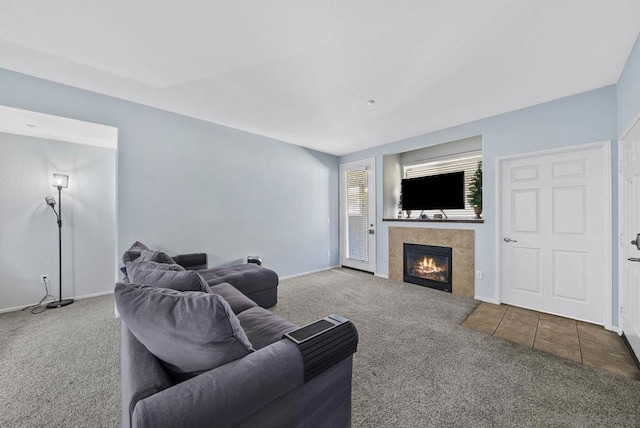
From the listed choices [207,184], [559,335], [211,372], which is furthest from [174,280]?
[559,335]

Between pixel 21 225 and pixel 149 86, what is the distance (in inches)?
101

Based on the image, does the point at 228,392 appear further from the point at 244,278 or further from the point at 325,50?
the point at 325,50

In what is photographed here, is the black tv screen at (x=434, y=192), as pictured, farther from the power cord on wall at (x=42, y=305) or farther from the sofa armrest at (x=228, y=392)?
the power cord on wall at (x=42, y=305)

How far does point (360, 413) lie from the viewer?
1519mm

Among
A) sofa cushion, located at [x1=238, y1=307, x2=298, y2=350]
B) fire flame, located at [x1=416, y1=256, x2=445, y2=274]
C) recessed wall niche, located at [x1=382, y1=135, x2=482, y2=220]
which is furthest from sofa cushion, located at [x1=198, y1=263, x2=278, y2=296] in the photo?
recessed wall niche, located at [x1=382, y1=135, x2=482, y2=220]

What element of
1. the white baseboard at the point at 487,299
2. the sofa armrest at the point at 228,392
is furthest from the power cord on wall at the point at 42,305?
the white baseboard at the point at 487,299

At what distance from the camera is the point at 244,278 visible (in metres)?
2.99

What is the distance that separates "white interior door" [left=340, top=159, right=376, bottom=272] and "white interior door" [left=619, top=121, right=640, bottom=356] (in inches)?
122

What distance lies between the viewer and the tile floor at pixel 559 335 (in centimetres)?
204

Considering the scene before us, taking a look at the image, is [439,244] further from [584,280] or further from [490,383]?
[490,383]

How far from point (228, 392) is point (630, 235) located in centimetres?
330

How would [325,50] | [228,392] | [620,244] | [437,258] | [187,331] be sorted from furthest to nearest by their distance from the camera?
[437,258] < [620,244] < [325,50] < [187,331] < [228,392]

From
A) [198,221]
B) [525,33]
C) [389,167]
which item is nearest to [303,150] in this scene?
[389,167]

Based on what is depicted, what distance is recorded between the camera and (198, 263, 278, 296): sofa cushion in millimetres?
2917
